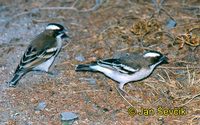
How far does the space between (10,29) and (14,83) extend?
1.79 meters

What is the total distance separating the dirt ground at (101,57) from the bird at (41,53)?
0.13 m

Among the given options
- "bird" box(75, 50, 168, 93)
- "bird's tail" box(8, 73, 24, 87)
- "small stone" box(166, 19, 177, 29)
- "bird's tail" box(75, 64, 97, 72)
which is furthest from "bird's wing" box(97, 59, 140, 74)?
"small stone" box(166, 19, 177, 29)

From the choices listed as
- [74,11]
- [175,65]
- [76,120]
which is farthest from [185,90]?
[74,11]

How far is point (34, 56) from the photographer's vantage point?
611 cm

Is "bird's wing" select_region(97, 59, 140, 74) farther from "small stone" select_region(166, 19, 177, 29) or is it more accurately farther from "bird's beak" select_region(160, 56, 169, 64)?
"small stone" select_region(166, 19, 177, 29)

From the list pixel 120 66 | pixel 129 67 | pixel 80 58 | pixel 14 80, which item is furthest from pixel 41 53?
pixel 129 67

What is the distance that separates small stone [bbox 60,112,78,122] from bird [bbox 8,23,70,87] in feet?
3.06

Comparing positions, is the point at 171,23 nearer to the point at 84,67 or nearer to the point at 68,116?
the point at 84,67

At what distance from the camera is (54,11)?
805cm

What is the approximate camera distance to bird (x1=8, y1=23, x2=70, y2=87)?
19.6 ft

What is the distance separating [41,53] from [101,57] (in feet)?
2.93

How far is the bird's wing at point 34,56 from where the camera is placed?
19.6ft
